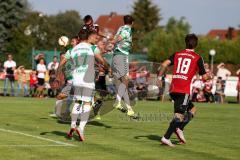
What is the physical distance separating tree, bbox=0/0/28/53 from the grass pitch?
2144 inches

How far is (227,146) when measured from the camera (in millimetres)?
12242

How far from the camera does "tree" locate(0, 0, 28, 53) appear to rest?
7225cm

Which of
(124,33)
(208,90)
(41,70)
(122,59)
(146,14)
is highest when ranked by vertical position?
(146,14)

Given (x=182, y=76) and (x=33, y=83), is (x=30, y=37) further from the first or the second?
(x=182, y=76)

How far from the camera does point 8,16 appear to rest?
2889 inches

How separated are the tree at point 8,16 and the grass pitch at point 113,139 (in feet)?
179

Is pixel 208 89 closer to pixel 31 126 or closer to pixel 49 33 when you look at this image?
pixel 31 126

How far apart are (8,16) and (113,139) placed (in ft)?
205

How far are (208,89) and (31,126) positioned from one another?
17.1 meters

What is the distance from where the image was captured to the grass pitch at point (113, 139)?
10484mm

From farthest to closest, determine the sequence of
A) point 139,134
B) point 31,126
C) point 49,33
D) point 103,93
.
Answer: point 49,33 < point 103,93 < point 31,126 < point 139,134

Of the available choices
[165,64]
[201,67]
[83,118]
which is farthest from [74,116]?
[201,67]

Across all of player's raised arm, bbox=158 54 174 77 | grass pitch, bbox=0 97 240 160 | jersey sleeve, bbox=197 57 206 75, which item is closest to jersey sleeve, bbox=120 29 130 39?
grass pitch, bbox=0 97 240 160

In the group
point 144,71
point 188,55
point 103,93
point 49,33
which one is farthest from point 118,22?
point 188,55
